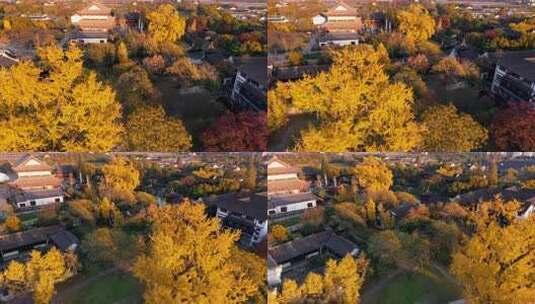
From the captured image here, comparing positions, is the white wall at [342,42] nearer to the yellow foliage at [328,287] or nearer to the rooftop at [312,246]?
the rooftop at [312,246]


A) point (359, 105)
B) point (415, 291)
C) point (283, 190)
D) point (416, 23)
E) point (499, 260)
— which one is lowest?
point (415, 291)

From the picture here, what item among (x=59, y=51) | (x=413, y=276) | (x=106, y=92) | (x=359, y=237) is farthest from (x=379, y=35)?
(x=59, y=51)

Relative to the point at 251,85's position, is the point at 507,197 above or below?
below

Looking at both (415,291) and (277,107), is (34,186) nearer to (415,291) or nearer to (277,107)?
(277,107)

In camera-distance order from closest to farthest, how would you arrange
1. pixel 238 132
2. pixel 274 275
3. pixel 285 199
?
pixel 238 132 < pixel 274 275 < pixel 285 199

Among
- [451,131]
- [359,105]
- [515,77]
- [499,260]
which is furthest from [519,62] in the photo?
[499,260]

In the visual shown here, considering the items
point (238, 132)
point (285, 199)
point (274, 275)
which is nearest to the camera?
point (238, 132)

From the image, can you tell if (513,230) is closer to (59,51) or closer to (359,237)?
(359,237)
